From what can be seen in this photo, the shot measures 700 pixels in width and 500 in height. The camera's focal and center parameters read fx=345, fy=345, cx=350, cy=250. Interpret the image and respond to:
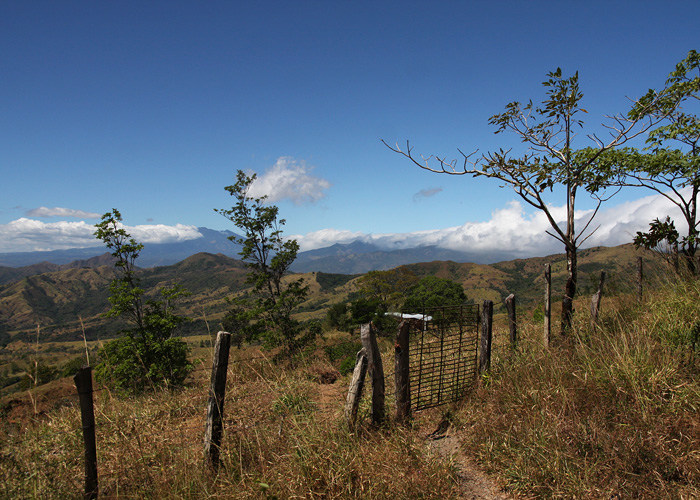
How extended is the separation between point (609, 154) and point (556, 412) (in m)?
5.16

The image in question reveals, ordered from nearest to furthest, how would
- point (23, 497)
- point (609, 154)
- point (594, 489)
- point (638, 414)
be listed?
point (594, 489) < point (23, 497) < point (638, 414) < point (609, 154)

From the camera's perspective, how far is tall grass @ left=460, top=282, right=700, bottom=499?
2980 mm

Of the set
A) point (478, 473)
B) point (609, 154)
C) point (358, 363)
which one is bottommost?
point (478, 473)

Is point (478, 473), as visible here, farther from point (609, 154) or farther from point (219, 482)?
point (609, 154)

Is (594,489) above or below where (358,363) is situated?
below

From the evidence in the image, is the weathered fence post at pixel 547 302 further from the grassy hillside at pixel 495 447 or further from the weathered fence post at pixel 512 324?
the weathered fence post at pixel 512 324

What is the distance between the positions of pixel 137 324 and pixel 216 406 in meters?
14.0

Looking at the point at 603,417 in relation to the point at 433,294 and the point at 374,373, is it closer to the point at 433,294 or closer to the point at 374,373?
the point at 374,373

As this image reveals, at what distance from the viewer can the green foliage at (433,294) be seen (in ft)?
143

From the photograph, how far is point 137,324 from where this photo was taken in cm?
1523

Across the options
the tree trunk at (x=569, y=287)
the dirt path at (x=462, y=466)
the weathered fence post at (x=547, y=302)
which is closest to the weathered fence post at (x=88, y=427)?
the dirt path at (x=462, y=466)

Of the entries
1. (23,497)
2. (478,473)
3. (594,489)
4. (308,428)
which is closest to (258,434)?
(308,428)

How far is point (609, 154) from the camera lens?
646 centimetres

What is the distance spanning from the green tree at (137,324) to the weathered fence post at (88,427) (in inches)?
437
